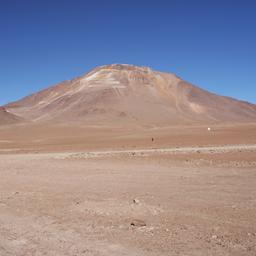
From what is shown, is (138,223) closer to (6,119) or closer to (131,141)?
(131,141)

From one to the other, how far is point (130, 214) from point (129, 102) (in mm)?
129939

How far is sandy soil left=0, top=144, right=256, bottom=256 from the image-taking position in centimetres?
697

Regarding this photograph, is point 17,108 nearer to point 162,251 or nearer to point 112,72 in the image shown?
point 112,72

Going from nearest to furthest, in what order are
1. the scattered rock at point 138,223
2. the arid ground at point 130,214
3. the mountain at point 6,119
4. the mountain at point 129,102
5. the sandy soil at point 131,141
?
the arid ground at point 130,214 < the scattered rock at point 138,223 < the sandy soil at point 131,141 < the mountain at point 6,119 < the mountain at point 129,102

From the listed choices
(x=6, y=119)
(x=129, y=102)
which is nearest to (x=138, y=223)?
(x=6, y=119)

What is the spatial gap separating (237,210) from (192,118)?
12016 centimetres

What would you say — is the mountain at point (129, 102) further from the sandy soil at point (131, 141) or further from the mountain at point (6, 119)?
the sandy soil at point (131, 141)

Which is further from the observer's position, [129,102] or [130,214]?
[129,102]

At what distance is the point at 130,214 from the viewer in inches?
361

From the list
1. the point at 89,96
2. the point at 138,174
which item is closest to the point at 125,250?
the point at 138,174

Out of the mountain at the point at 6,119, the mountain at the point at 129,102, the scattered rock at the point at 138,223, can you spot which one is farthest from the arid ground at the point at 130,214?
the mountain at the point at 129,102

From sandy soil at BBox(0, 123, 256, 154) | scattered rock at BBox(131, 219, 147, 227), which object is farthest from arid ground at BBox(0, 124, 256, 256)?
sandy soil at BBox(0, 123, 256, 154)

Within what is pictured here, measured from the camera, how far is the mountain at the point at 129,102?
124688mm

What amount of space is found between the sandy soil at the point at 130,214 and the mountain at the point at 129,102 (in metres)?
97.2
